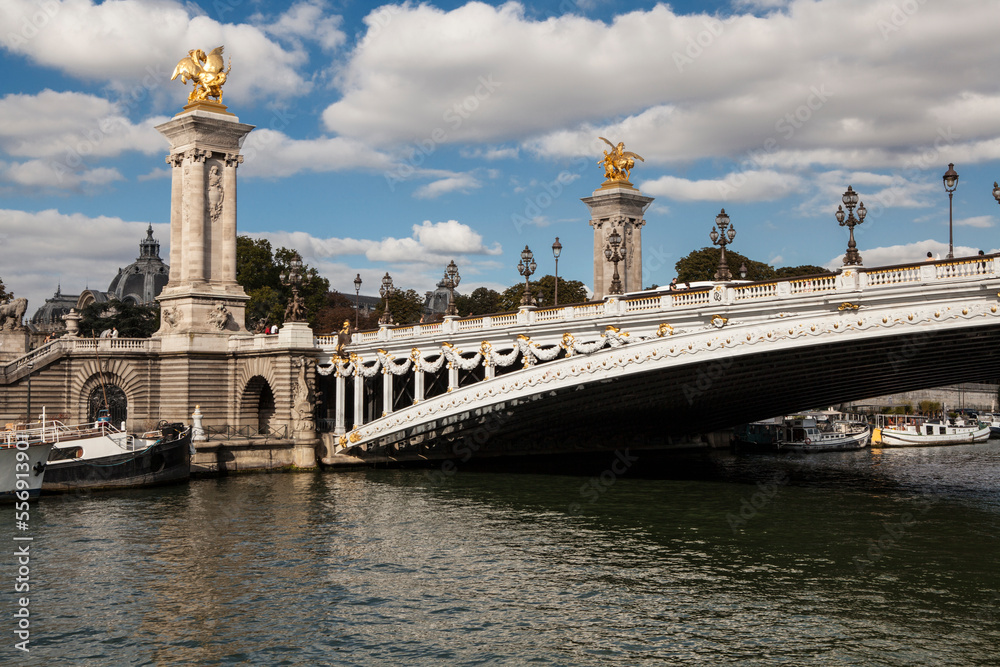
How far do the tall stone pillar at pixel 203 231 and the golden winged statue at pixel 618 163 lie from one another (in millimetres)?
20319

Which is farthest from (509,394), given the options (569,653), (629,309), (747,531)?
(569,653)

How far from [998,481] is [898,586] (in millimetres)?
23931

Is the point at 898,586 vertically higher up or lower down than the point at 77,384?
lower down

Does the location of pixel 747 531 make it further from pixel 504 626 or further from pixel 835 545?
pixel 504 626

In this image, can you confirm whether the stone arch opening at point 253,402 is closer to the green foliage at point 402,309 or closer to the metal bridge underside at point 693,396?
the metal bridge underside at point 693,396

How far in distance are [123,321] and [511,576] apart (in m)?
68.9

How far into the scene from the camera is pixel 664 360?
3325cm

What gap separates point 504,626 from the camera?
1912 centimetres

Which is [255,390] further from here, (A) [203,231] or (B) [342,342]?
(A) [203,231]

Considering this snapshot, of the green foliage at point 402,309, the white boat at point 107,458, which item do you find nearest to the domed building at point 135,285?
the green foliage at point 402,309

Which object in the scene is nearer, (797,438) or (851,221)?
(851,221)

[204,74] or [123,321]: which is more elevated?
[204,74]

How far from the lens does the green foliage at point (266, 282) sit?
258 ft

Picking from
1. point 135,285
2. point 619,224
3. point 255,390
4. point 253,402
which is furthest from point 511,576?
point 135,285
